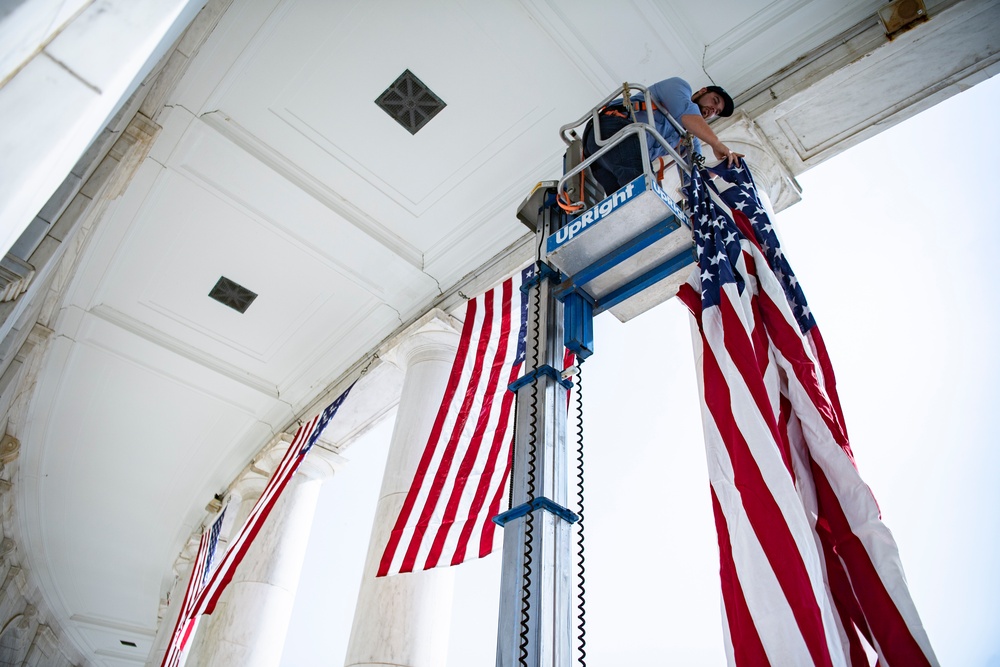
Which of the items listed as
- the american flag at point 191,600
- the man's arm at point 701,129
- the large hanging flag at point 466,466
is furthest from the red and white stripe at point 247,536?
the man's arm at point 701,129

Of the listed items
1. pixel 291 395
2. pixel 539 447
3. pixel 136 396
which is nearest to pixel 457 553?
pixel 539 447

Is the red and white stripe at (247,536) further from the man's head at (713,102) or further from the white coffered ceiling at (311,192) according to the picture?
the man's head at (713,102)

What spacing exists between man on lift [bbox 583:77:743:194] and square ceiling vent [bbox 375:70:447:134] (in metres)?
3.03

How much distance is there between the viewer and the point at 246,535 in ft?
26.4

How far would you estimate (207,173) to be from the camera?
8578 millimetres

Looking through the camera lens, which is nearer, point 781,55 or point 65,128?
point 65,128

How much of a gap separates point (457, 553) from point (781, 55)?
614 centimetres

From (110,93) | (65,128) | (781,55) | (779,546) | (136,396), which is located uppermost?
(781,55)

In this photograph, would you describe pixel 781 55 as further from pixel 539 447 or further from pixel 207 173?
pixel 207 173

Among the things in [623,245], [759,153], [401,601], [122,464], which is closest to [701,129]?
[759,153]

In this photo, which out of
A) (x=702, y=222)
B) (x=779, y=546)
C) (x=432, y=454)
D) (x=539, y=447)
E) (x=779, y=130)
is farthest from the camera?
(x=779, y=130)

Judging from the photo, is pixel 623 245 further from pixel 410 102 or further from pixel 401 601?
pixel 410 102

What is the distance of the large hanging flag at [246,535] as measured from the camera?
7574mm

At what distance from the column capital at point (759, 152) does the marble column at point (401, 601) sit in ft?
15.3
